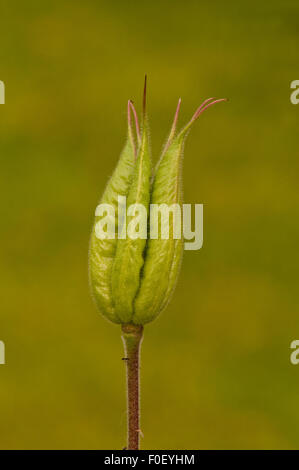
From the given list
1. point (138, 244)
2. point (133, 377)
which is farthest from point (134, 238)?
point (133, 377)

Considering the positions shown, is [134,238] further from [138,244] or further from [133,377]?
[133,377]

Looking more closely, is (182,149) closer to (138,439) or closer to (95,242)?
(95,242)

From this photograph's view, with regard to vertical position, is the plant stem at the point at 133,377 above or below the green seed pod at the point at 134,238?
below

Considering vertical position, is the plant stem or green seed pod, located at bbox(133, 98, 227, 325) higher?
green seed pod, located at bbox(133, 98, 227, 325)

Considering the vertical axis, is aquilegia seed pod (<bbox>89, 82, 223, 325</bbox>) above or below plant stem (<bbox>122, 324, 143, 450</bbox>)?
above

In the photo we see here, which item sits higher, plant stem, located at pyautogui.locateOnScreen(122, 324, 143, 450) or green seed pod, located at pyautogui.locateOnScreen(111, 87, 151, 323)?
green seed pod, located at pyautogui.locateOnScreen(111, 87, 151, 323)

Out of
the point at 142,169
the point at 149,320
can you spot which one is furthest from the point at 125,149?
the point at 149,320
